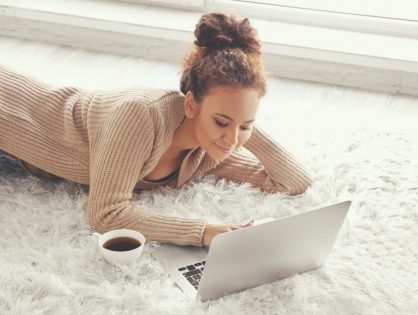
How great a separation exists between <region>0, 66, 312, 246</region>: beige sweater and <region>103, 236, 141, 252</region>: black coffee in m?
0.06

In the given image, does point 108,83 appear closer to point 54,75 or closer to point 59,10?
point 54,75

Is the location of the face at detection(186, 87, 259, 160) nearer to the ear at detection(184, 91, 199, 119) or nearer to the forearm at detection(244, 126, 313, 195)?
the ear at detection(184, 91, 199, 119)

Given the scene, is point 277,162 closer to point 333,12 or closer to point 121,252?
point 121,252

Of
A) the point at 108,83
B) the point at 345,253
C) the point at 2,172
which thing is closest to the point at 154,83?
the point at 108,83

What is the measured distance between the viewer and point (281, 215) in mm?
2182

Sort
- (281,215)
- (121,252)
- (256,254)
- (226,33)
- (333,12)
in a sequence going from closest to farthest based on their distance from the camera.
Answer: (256,254)
(121,252)
(226,33)
(281,215)
(333,12)

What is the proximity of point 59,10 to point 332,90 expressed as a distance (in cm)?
122

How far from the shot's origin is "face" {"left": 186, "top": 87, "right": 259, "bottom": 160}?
1.91m

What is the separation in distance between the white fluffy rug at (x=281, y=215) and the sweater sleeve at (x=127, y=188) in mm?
61

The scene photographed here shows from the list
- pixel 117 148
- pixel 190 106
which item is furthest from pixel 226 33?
pixel 117 148

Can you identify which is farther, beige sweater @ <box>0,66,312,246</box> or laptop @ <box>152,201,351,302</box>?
beige sweater @ <box>0,66,312,246</box>

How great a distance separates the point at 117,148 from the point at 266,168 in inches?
19.2

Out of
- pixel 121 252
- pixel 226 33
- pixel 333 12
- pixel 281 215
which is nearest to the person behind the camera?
pixel 121 252

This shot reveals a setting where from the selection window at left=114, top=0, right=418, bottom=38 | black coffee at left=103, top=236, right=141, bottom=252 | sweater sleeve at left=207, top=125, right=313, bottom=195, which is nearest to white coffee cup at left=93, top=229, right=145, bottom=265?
black coffee at left=103, top=236, right=141, bottom=252
